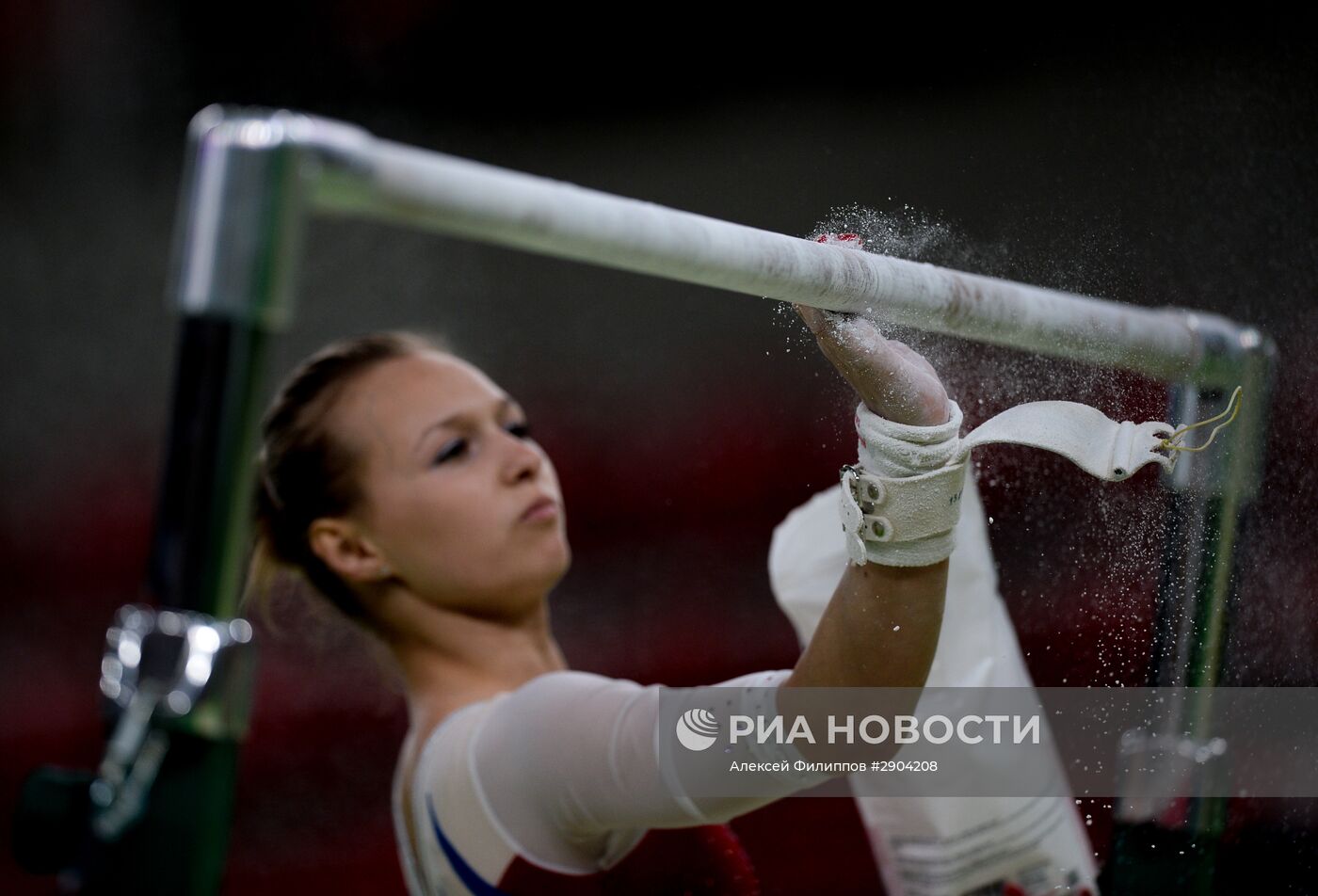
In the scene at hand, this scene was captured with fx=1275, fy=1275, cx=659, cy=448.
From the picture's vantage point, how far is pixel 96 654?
58.0 inches

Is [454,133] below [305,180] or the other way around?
the other way around

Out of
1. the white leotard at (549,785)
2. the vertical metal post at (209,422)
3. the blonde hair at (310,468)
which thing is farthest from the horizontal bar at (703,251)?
the blonde hair at (310,468)

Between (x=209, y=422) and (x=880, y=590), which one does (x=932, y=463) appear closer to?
(x=880, y=590)

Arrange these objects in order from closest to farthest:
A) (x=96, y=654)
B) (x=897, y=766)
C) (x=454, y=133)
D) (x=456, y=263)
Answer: (x=897, y=766) → (x=456, y=263) → (x=454, y=133) → (x=96, y=654)

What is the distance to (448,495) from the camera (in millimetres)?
730

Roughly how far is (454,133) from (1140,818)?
0.74 metres

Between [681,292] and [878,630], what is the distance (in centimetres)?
27

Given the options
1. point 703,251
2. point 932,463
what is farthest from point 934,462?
point 703,251

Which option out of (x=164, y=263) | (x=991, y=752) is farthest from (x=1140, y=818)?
(x=164, y=263)

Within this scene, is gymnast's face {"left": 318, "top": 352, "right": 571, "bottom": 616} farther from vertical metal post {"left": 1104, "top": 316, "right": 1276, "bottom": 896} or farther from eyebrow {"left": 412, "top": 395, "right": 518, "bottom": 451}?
vertical metal post {"left": 1104, "top": 316, "right": 1276, "bottom": 896}

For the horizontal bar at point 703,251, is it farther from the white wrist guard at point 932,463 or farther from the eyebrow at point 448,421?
the eyebrow at point 448,421

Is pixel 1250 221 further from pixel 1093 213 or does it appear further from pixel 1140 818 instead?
pixel 1140 818

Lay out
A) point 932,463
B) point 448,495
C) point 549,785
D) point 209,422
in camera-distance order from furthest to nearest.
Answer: point 448,495, point 549,785, point 932,463, point 209,422

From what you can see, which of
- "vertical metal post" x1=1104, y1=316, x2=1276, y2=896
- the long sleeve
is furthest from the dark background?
the long sleeve
